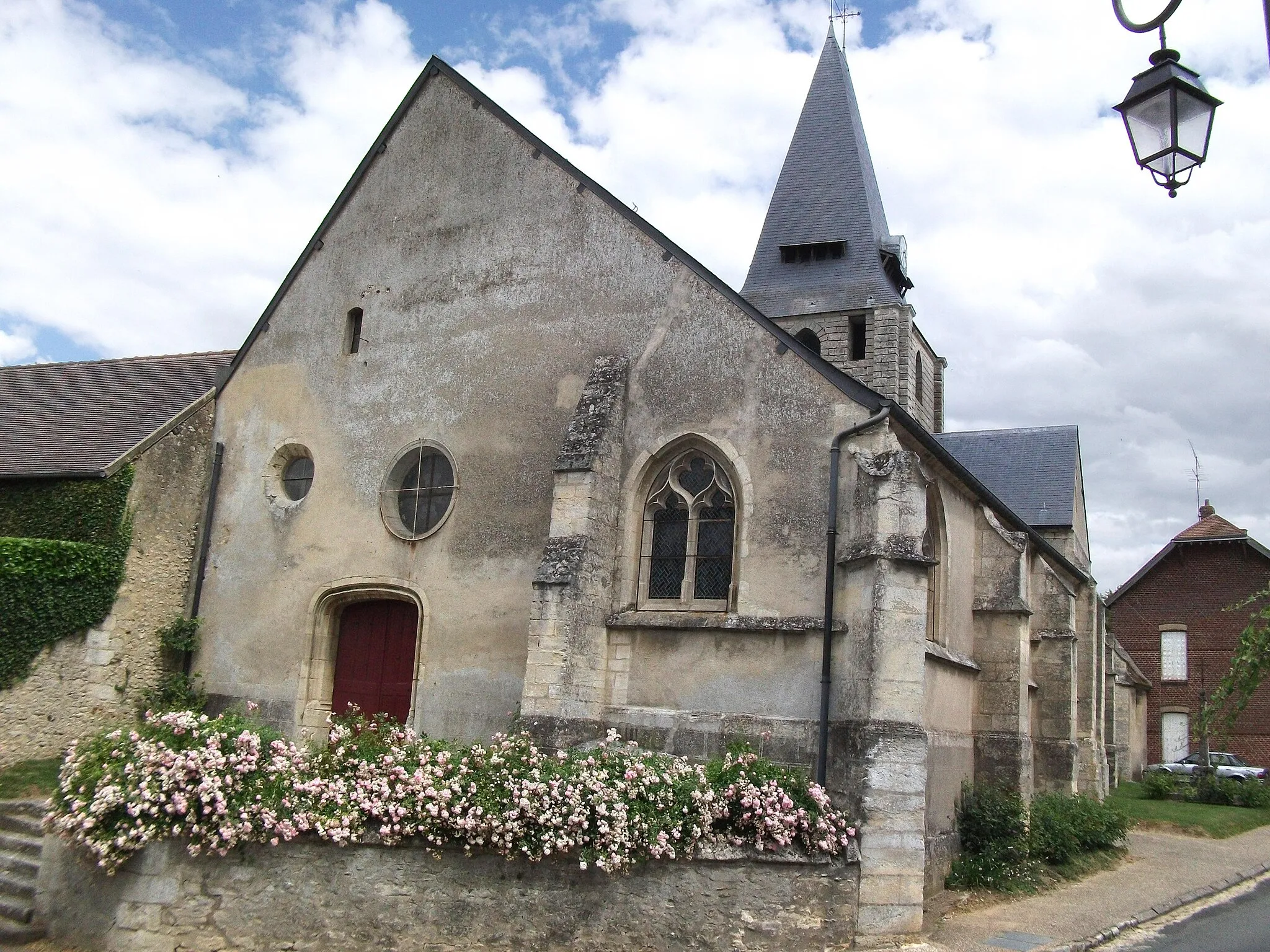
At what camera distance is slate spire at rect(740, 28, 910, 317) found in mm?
24453

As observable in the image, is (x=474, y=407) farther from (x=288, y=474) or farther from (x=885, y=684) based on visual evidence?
(x=885, y=684)

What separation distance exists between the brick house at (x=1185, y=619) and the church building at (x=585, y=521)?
2022 cm

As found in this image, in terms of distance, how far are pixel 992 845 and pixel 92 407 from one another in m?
13.4

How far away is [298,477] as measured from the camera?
13.7 metres

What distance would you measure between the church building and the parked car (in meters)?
15.7

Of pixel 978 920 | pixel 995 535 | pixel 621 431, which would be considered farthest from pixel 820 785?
pixel 995 535

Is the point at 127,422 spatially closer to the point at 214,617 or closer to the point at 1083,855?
the point at 214,617

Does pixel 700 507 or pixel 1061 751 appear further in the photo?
pixel 1061 751

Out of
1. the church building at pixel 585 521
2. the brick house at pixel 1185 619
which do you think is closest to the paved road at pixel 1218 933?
the church building at pixel 585 521

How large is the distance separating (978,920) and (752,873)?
2810mm

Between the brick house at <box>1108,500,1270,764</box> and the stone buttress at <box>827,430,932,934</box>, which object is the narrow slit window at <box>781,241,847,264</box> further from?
the brick house at <box>1108,500,1270,764</box>

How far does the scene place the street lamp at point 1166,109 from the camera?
16.1 ft

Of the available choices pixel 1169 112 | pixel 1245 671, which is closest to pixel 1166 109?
pixel 1169 112

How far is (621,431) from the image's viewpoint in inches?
444
